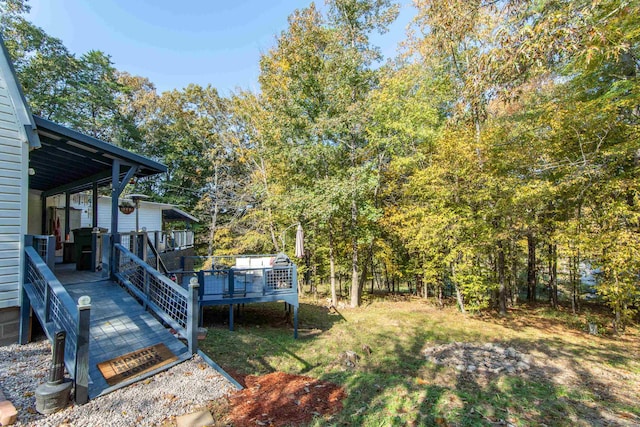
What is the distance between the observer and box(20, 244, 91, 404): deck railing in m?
3.02

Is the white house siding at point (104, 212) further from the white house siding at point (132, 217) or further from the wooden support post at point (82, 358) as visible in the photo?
the wooden support post at point (82, 358)

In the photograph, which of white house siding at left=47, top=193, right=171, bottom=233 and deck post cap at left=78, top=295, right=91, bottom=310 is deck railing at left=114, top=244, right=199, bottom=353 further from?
white house siding at left=47, top=193, right=171, bottom=233

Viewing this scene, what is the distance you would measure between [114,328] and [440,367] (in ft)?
19.6

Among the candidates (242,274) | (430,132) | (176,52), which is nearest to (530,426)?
(242,274)

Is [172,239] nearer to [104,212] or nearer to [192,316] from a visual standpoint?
[104,212]

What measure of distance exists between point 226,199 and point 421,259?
42.6ft

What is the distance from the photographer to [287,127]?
12.0 m

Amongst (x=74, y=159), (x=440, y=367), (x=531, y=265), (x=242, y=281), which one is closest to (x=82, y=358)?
(x=74, y=159)

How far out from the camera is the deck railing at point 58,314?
3.02 m

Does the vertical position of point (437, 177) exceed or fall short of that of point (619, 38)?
it falls short

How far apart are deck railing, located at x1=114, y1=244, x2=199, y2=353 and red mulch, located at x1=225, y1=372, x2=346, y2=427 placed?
1172 mm

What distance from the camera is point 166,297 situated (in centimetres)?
478

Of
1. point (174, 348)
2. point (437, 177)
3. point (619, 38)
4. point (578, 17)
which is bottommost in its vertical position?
point (174, 348)

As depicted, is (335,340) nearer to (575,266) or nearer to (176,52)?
(575,266)
